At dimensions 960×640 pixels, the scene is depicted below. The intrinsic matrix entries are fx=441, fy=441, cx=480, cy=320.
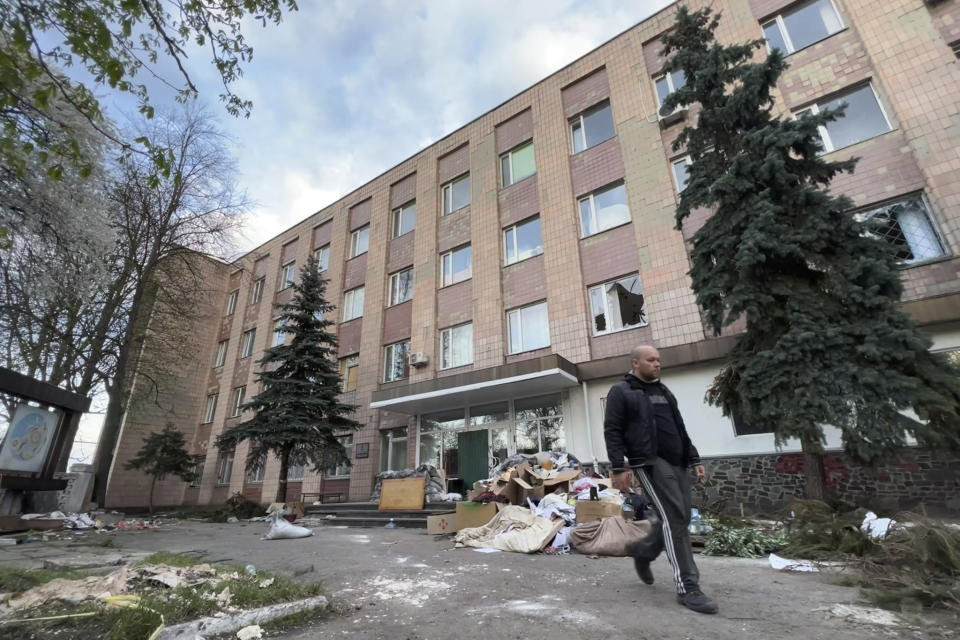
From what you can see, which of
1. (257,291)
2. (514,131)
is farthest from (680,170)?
(257,291)

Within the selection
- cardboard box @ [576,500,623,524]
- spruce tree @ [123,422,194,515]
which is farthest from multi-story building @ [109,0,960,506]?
cardboard box @ [576,500,623,524]

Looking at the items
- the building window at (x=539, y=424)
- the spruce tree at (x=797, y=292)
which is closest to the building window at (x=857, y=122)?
the spruce tree at (x=797, y=292)

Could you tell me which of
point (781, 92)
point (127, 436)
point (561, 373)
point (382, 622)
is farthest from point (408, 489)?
point (127, 436)

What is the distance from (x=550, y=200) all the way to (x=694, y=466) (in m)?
12.0

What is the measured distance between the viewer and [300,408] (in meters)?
13.8

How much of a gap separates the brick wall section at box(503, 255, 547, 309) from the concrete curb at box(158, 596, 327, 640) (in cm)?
1149

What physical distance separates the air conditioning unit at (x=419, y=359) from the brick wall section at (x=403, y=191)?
7.46m

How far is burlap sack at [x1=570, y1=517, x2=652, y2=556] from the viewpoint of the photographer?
18.2 ft

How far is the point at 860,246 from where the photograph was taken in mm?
6945

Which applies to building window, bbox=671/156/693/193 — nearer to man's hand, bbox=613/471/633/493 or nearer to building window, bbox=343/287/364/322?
man's hand, bbox=613/471/633/493

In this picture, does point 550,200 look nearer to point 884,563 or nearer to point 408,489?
point 408,489

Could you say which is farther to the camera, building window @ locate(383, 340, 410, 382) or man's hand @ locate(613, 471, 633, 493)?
building window @ locate(383, 340, 410, 382)

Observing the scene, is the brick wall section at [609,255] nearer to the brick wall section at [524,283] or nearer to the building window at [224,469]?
the brick wall section at [524,283]

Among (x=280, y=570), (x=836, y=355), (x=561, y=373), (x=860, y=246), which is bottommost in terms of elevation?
(x=280, y=570)
